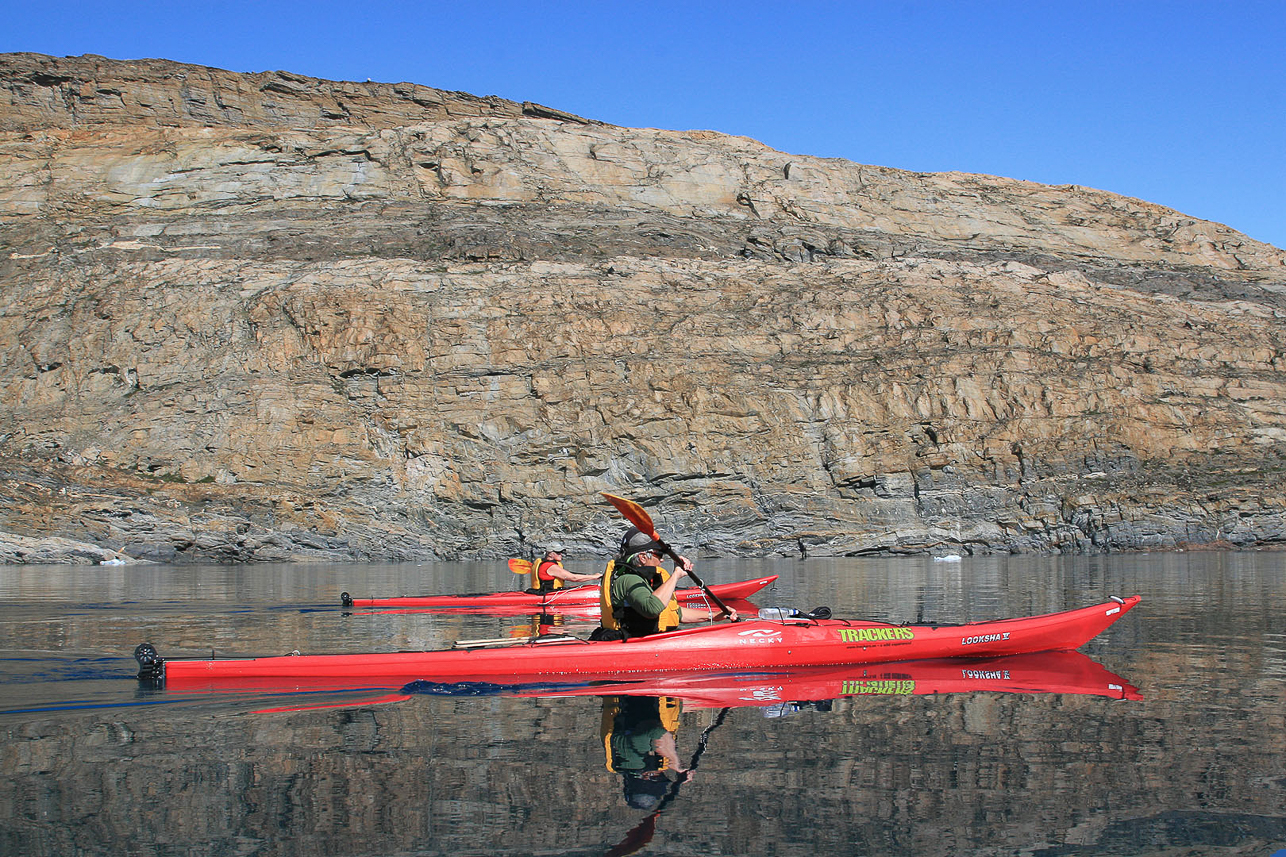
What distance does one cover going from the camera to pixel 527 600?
19062mm

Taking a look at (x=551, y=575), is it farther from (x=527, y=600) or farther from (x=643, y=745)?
(x=643, y=745)

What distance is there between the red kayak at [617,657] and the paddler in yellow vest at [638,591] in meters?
0.27

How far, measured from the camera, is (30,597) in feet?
69.1

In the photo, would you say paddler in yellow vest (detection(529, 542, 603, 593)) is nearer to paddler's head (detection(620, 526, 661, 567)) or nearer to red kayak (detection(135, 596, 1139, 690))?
red kayak (detection(135, 596, 1139, 690))

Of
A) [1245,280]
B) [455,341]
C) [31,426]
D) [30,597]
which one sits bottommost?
[30,597]

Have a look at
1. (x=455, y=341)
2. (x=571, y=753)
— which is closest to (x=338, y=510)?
(x=455, y=341)

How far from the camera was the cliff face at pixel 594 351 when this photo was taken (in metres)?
42.7

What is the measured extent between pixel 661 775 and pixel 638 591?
391 centimetres

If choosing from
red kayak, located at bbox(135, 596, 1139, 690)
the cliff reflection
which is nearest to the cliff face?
red kayak, located at bbox(135, 596, 1139, 690)

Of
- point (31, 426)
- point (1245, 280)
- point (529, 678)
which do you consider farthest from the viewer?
point (1245, 280)

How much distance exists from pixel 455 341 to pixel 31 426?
729 inches

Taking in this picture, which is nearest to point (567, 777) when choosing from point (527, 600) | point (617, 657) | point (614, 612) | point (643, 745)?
point (643, 745)

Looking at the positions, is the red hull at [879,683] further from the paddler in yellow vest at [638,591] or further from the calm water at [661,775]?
the paddler in yellow vest at [638,591]

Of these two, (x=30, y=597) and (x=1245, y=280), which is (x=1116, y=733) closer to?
(x=30, y=597)
